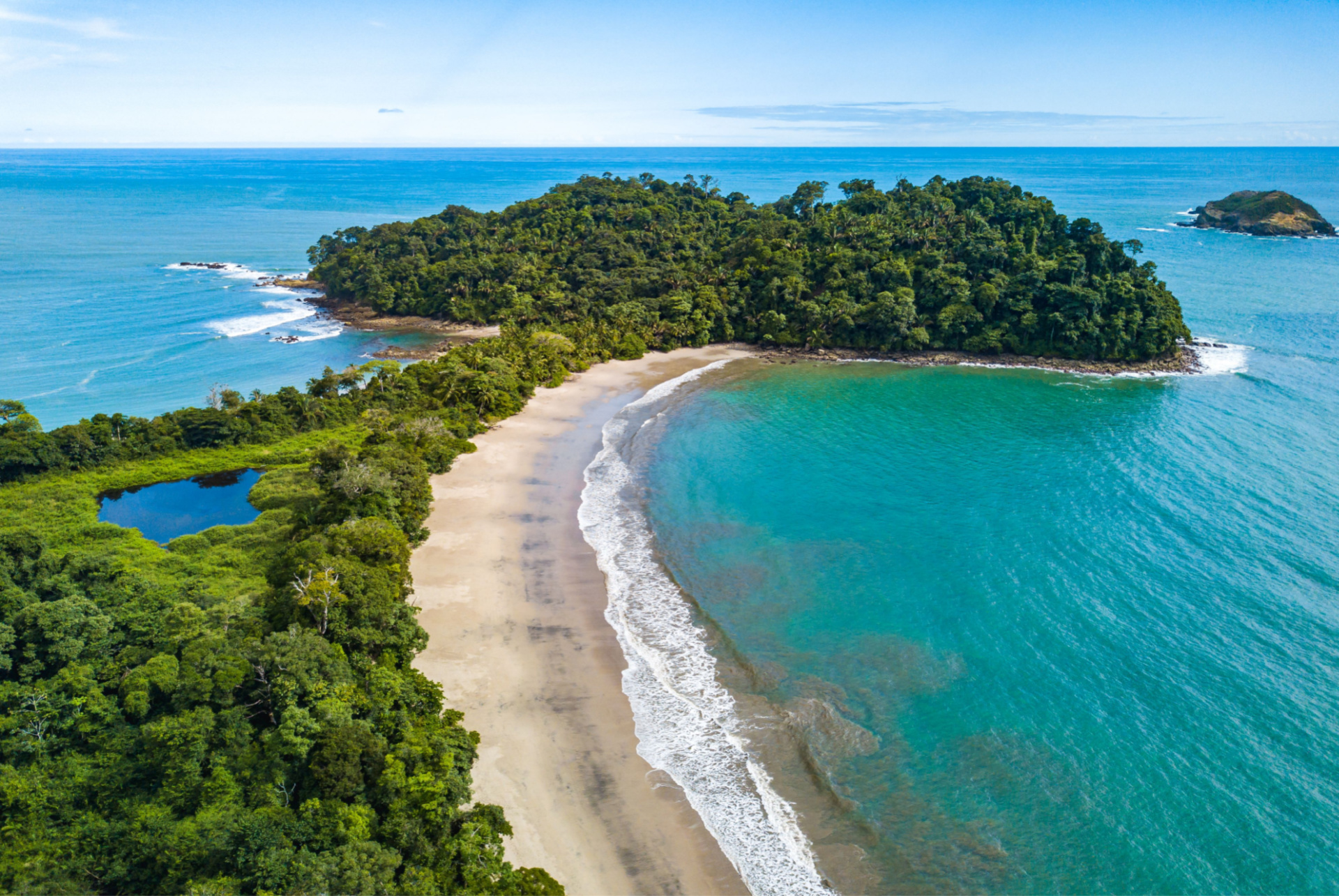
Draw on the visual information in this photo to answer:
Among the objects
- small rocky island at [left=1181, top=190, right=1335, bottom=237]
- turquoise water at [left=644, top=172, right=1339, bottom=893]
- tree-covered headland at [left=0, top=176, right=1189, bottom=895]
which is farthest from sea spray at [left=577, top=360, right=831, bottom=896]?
small rocky island at [left=1181, top=190, right=1335, bottom=237]

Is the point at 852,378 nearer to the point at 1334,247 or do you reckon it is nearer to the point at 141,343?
the point at 141,343

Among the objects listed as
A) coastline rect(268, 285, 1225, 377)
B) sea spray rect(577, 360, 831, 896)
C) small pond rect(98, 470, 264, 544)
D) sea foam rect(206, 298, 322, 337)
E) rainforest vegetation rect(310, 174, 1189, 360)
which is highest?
rainforest vegetation rect(310, 174, 1189, 360)

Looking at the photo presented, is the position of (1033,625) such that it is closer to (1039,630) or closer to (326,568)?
(1039,630)

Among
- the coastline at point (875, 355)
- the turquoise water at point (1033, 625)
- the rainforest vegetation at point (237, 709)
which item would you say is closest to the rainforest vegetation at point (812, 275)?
the coastline at point (875, 355)

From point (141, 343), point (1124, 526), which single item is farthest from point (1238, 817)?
point (141, 343)

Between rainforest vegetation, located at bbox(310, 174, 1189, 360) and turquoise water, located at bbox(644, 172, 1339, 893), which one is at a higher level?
rainforest vegetation, located at bbox(310, 174, 1189, 360)

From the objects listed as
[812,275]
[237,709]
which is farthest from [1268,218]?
[237,709]

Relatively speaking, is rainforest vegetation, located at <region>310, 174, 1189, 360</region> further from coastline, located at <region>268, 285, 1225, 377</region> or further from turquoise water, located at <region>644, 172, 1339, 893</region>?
turquoise water, located at <region>644, 172, 1339, 893</region>
